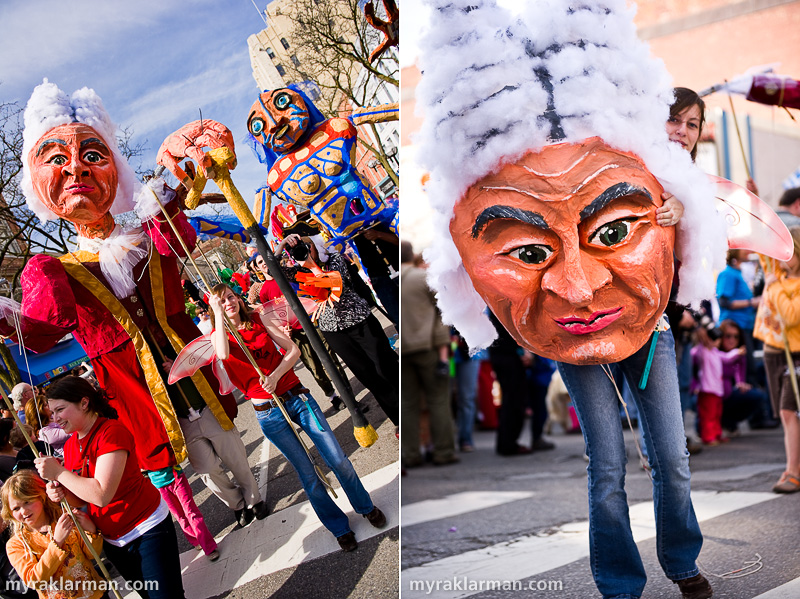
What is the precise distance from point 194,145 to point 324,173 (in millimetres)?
460

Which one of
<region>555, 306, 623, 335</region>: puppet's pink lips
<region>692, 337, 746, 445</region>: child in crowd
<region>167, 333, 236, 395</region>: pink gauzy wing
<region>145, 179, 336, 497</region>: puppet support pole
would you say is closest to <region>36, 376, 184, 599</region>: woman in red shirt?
<region>167, 333, 236, 395</region>: pink gauzy wing

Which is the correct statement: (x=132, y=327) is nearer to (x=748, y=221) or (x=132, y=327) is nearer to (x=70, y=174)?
(x=70, y=174)

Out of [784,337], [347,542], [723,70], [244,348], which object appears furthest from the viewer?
[784,337]

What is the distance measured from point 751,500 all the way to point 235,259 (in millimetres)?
2555

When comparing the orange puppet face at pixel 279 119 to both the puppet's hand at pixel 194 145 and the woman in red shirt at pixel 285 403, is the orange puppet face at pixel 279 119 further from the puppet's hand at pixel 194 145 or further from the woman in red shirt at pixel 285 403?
the woman in red shirt at pixel 285 403

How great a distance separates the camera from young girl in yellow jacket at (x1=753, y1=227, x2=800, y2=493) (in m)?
3.43

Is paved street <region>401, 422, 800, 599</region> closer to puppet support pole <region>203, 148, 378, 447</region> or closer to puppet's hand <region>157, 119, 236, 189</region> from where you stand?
puppet support pole <region>203, 148, 378, 447</region>

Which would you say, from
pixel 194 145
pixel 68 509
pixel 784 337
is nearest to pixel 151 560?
pixel 68 509

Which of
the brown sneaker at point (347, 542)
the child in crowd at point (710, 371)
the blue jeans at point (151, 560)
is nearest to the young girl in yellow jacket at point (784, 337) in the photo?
the child in crowd at point (710, 371)

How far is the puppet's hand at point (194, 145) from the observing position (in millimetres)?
2607

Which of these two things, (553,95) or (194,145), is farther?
(194,145)

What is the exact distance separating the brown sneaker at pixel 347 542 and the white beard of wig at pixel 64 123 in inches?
52.8

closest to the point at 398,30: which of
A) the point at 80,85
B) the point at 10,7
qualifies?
the point at 80,85

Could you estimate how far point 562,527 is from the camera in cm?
359
